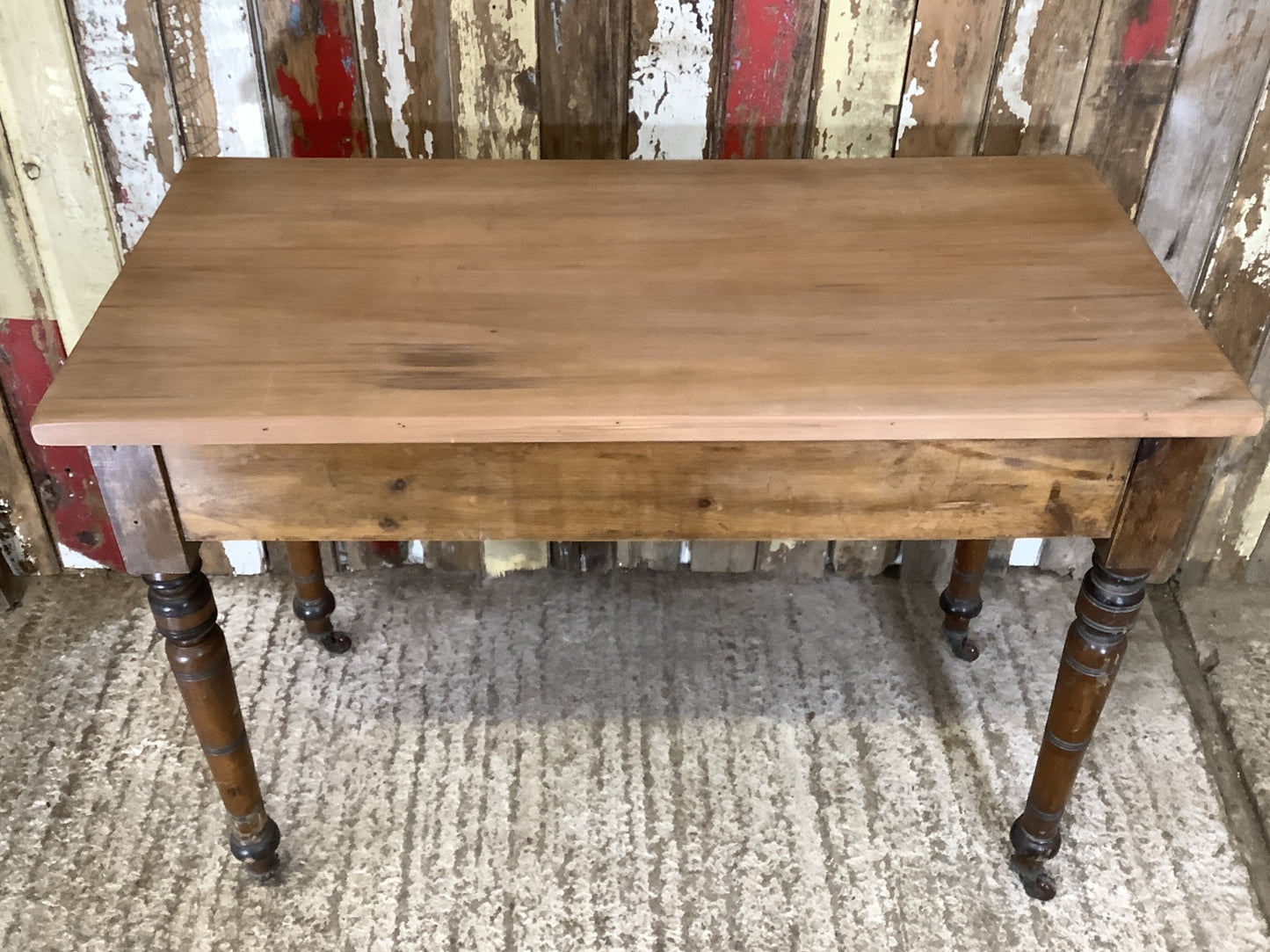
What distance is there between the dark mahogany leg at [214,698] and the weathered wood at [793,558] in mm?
833

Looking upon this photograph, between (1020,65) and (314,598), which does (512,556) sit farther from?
(1020,65)

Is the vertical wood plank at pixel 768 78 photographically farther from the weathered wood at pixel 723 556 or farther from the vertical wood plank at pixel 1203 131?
the weathered wood at pixel 723 556

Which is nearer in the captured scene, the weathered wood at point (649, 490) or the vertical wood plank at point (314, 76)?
the weathered wood at point (649, 490)

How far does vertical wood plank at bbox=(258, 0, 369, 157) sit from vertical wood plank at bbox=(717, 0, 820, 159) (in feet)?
1.53

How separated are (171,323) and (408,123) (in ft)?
1.68

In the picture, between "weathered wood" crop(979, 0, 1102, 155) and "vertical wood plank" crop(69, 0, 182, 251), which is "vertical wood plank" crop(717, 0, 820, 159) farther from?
"vertical wood plank" crop(69, 0, 182, 251)

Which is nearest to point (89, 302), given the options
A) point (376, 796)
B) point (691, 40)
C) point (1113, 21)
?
point (376, 796)

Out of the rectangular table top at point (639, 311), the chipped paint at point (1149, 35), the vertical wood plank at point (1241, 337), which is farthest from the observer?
the vertical wood plank at point (1241, 337)

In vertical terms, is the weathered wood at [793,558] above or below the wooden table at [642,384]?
below

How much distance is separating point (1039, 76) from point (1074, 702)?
0.76 meters

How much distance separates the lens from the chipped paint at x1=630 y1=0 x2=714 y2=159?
138cm

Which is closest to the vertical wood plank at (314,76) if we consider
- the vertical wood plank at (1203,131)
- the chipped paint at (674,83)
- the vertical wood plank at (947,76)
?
the chipped paint at (674,83)

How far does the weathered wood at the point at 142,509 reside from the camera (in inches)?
39.5

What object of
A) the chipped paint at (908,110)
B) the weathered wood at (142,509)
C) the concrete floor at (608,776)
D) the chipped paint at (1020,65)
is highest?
the chipped paint at (1020,65)
